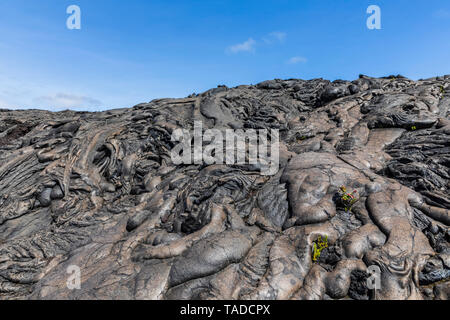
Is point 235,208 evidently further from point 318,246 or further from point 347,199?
point 347,199

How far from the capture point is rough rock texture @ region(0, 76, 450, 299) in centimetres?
418

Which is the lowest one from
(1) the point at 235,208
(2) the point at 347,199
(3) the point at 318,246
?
(3) the point at 318,246

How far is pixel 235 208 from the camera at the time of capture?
19.6 ft

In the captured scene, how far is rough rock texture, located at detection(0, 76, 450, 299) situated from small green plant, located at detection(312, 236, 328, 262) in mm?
75

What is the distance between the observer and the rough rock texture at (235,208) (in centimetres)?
418

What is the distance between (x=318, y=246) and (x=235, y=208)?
2052 millimetres

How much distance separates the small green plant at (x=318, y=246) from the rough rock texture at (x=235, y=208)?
8cm

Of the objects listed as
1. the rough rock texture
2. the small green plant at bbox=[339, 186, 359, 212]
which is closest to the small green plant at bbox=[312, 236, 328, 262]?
the rough rock texture

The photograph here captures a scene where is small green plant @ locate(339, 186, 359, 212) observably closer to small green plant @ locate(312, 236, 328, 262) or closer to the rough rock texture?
the rough rock texture

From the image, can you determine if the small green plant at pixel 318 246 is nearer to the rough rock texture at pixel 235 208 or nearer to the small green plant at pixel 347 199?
the rough rock texture at pixel 235 208

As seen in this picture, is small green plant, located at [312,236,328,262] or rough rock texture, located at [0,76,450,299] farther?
small green plant, located at [312,236,328,262]

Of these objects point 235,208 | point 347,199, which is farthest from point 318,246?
point 235,208

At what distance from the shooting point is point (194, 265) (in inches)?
171

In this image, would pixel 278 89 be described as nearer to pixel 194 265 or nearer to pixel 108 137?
pixel 108 137
